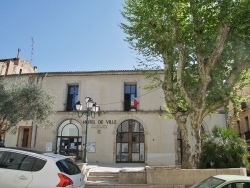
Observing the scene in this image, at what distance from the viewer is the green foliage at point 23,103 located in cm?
1596

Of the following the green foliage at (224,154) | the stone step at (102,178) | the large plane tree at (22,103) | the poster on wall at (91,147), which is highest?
the large plane tree at (22,103)

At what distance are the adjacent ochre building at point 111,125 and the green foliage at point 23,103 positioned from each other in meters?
4.41

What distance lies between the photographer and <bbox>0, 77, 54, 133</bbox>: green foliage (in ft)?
52.4

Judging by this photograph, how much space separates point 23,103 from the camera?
1684cm

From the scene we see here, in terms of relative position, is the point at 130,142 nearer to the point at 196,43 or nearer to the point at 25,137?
the point at 25,137

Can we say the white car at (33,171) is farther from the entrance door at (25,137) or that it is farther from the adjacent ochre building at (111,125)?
the entrance door at (25,137)

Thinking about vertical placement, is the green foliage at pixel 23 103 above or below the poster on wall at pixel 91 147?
above

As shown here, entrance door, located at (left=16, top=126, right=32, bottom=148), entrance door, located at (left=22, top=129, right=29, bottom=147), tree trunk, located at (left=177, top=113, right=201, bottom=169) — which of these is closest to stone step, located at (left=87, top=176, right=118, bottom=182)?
tree trunk, located at (left=177, top=113, right=201, bottom=169)

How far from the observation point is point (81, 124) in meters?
22.9

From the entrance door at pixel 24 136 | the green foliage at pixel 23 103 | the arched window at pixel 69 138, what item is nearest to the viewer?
the green foliage at pixel 23 103

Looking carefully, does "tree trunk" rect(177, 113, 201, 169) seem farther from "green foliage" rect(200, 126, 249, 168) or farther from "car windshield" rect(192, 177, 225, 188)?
"car windshield" rect(192, 177, 225, 188)

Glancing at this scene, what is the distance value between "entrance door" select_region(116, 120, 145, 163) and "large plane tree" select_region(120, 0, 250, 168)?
36.3 ft

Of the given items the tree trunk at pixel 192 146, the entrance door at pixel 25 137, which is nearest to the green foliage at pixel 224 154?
the tree trunk at pixel 192 146

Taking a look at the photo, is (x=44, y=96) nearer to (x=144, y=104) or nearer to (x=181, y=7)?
(x=144, y=104)
